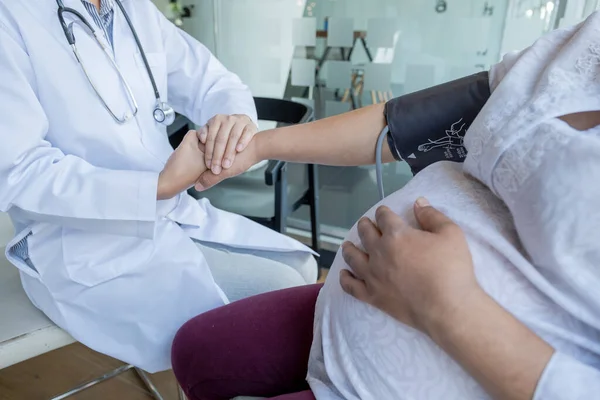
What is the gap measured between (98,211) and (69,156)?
12 centimetres

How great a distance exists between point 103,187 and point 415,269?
0.58 m

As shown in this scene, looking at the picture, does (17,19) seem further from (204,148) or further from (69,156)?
(204,148)

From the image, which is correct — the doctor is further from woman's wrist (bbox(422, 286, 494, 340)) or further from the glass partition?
the glass partition

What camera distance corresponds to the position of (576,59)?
0.56 metres

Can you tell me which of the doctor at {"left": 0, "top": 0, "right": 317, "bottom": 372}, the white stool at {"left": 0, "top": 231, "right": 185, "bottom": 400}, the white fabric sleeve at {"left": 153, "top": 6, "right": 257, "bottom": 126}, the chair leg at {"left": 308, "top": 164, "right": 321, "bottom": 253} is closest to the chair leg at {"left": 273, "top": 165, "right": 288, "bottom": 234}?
the chair leg at {"left": 308, "top": 164, "right": 321, "bottom": 253}

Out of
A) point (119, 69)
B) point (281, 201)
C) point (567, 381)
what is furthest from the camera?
point (281, 201)

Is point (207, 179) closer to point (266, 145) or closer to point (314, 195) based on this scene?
point (266, 145)

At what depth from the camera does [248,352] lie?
76 cm

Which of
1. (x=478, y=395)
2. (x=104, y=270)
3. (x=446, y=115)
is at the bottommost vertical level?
(x=104, y=270)

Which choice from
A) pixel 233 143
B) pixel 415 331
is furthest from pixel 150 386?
pixel 415 331

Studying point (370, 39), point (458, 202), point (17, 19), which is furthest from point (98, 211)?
point (370, 39)

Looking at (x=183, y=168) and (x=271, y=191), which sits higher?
(x=183, y=168)

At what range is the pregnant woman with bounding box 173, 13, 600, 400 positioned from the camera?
46 centimetres

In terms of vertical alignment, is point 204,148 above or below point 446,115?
below
